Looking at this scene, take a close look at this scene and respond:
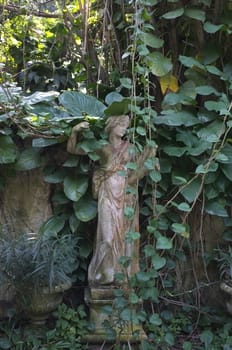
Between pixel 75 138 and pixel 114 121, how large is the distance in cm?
27

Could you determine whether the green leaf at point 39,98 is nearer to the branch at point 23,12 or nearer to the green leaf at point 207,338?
the branch at point 23,12

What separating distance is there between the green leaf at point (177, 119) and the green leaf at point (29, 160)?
84 cm

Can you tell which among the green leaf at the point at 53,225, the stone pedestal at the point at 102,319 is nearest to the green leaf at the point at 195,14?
the green leaf at the point at 53,225

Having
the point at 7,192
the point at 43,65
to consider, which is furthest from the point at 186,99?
the point at 43,65

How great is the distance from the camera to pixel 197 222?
352 cm

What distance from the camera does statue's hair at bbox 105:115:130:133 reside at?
2.98 m

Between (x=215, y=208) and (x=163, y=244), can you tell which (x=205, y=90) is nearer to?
(x=215, y=208)

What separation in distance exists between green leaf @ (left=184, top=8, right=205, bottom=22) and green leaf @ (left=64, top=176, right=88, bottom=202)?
134 cm

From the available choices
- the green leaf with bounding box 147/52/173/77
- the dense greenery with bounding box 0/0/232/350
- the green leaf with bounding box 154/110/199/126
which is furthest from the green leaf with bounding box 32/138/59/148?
the green leaf with bounding box 147/52/173/77

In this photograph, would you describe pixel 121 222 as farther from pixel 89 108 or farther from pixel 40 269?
pixel 89 108

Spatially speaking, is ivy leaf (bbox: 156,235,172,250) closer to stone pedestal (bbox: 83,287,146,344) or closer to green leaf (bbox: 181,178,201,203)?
stone pedestal (bbox: 83,287,146,344)

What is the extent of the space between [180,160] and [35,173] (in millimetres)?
1027

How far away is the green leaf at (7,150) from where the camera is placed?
3.16m

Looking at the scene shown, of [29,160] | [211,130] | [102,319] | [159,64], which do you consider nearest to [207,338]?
[102,319]
